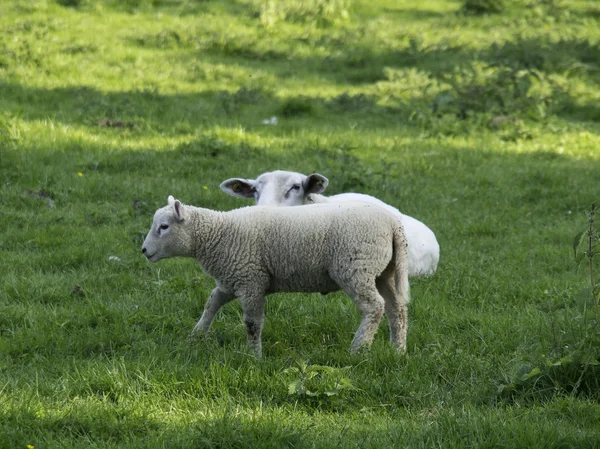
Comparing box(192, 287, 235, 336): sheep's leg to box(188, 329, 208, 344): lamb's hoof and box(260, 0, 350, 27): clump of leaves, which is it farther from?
box(260, 0, 350, 27): clump of leaves

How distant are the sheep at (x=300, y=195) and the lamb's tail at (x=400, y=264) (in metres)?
1.22

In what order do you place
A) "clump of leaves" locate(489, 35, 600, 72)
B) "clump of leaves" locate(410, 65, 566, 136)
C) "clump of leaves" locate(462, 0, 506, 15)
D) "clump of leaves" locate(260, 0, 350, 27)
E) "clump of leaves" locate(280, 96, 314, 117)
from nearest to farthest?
"clump of leaves" locate(410, 65, 566, 136) < "clump of leaves" locate(280, 96, 314, 117) < "clump of leaves" locate(489, 35, 600, 72) < "clump of leaves" locate(260, 0, 350, 27) < "clump of leaves" locate(462, 0, 506, 15)

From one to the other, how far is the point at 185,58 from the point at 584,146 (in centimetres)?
690

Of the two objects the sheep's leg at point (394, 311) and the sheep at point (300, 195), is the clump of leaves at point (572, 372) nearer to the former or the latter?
the sheep's leg at point (394, 311)

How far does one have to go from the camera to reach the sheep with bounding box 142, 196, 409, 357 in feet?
18.4

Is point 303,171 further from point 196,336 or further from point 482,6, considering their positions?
point 482,6

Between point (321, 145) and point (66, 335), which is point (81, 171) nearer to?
→ point (321, 145)

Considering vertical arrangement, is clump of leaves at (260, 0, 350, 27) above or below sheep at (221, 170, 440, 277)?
above

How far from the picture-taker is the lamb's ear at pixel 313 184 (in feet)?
23.8

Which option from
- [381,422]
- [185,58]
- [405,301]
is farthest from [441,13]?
[381,422]

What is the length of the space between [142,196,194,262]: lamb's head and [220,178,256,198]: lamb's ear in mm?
1496

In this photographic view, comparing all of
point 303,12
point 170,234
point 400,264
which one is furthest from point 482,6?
point 170,234

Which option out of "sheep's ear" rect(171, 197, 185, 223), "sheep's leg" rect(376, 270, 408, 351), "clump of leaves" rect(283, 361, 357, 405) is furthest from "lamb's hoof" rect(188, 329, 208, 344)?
"sheep's leg" rect(376, 270, 408, 351)

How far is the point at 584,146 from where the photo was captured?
41.1ft
